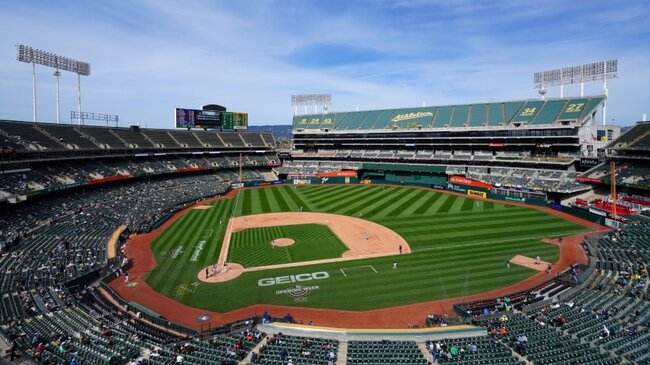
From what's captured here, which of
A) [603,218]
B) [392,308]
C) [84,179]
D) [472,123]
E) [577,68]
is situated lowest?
[392,308]

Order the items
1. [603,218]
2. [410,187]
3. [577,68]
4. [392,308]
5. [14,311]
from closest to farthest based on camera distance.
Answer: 1. [14,311]
2. [392,308]
3. [603,218]
4. [577,68]
5. [410,187]

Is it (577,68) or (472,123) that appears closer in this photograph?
(577,68)

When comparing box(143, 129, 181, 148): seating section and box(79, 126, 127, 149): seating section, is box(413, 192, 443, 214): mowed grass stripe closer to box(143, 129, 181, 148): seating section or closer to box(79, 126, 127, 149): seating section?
box(143, 129, 181, 148): seating section

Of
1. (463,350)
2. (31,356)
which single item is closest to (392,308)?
(463,350)

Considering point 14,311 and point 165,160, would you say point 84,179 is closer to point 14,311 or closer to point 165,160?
point 165,160

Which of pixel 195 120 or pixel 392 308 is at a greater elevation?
pixel 195 120

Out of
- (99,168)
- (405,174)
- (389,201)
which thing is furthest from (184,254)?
(405,174)

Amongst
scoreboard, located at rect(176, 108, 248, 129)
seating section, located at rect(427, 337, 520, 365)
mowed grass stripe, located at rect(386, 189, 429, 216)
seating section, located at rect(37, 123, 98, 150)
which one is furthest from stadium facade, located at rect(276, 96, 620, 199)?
seating section, located at rect(427, 337, 520, 365)
